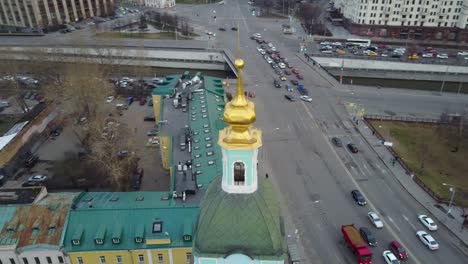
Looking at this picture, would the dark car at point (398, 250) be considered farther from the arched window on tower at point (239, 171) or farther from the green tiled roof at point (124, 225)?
the arched window on tower at point (239, 171)

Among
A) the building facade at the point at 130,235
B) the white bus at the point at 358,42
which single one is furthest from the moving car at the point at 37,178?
the white bus at the point at 358,42

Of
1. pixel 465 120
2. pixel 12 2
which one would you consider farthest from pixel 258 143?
pixel 12 2

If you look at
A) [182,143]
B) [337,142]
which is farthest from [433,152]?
[182,143]

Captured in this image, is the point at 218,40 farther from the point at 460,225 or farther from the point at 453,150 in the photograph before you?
the point at 460,225

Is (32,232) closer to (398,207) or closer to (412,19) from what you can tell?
(398,207)

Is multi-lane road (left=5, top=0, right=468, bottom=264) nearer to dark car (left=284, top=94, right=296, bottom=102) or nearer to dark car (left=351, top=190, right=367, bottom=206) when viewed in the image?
dark car (left=351, top=190, right=367, bottom=206)

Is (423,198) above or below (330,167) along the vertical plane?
below
